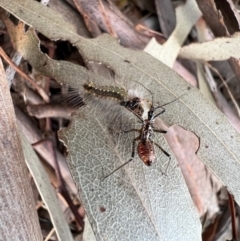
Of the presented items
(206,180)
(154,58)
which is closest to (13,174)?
(154,58)

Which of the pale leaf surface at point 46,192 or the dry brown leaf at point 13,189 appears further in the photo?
the pale leaf surface at point 46,192

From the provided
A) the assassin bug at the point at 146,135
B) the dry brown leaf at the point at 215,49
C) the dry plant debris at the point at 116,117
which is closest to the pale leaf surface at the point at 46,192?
the dry plant debris at the point at 116,117

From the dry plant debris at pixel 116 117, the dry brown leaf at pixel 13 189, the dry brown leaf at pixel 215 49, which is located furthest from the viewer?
the dry brown leaf at pixel 215 49

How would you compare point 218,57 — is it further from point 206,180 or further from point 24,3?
point 24,3

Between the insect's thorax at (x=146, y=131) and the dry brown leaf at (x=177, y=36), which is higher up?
the dry brown leaf at (x=177, y=36)

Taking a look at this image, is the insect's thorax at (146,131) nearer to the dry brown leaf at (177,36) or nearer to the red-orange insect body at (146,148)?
the red-orange insect body at (146,148)

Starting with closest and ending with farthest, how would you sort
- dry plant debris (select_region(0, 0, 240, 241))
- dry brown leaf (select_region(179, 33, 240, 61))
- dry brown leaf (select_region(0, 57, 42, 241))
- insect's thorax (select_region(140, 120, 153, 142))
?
1. dry brown leaf (select_region(0, 57, 42, 241))
2. dry plant debris (select_region(0, 0, 240, 241))
3. insect's thorax (select_region(140, 120, 153, 142))
4. dry brown leaf (select_region(179, 33, 240, 61))

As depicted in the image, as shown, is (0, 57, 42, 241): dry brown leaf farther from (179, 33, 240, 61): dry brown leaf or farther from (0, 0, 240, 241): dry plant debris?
(179, 33, 240, 61): dry brown leaf

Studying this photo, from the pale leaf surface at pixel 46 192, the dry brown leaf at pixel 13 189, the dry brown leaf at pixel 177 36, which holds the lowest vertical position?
the pale leaf surface at pixel 46 192

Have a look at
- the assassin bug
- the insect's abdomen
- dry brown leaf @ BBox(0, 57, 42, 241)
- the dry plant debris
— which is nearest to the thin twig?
the dry plant debris
